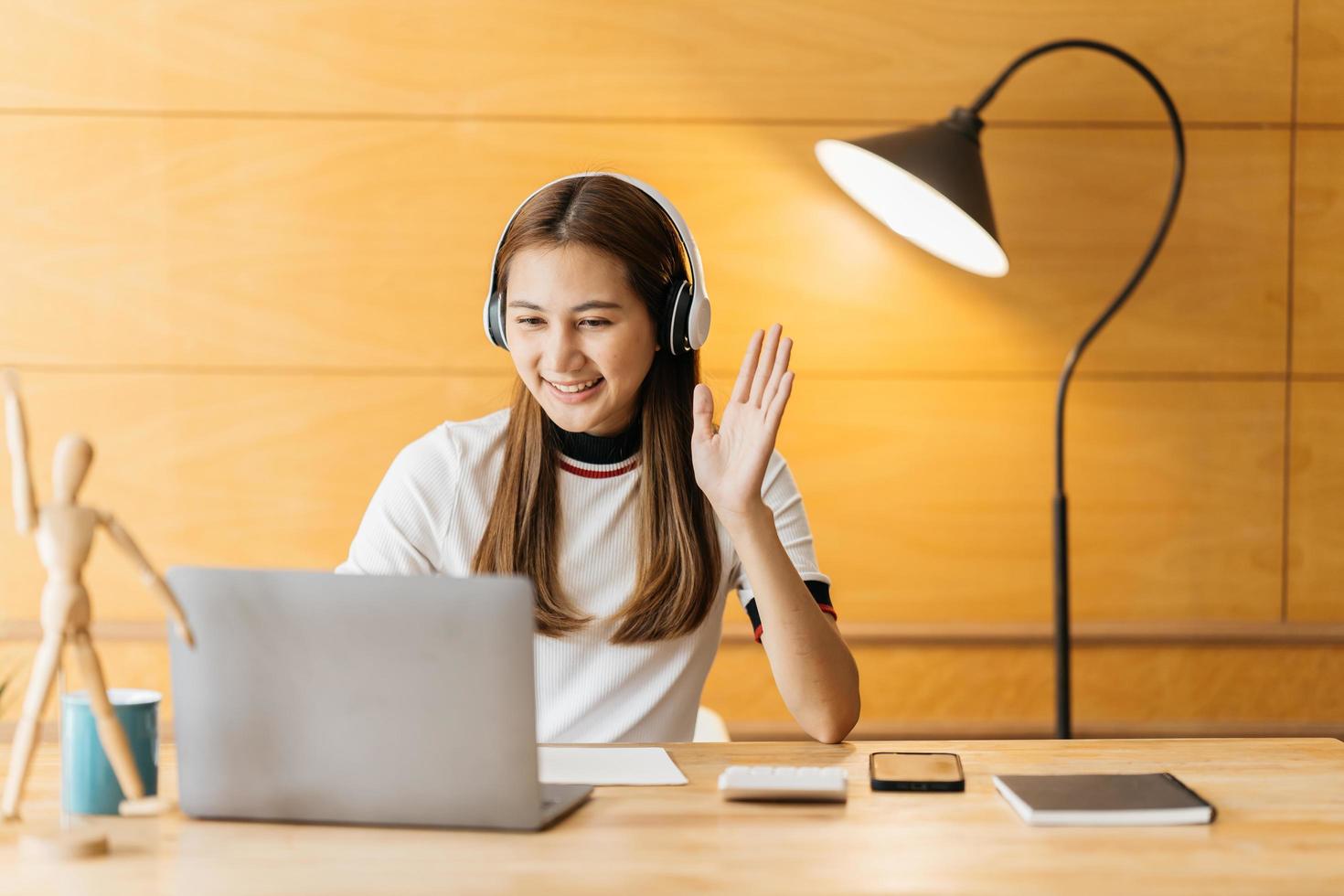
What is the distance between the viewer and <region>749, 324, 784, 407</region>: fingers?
1428mm

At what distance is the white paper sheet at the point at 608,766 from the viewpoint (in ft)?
3.97

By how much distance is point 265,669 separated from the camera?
3.41 feet

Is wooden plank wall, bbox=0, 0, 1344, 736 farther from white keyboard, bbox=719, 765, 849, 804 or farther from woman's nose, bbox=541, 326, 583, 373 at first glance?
white keyboard, bbox=719, 765, 849, 804

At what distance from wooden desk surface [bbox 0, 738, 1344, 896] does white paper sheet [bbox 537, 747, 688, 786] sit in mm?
29

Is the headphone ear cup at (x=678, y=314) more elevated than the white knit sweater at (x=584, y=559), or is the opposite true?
the headphone ear cup at (x=678, y=314)

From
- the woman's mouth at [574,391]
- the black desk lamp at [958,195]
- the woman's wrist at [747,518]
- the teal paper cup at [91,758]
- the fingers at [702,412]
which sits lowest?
the teal paper cup at [91,758]

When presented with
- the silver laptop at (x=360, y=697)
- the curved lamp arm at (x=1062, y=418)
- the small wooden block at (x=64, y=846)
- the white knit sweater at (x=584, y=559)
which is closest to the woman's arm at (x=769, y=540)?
the white knit sweater at (x=584, y=559)

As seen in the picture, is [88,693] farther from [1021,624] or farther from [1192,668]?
[1192,668]

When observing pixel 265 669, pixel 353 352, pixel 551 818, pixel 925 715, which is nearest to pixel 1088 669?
pixel 925 715

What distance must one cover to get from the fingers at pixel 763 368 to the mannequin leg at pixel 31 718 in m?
0.76

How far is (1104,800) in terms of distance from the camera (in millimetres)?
1117

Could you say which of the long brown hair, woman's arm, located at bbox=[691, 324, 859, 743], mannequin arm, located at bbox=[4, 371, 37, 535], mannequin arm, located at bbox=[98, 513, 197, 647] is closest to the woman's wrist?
woman's arm, located at bbox=[691, 324, 859, 743]

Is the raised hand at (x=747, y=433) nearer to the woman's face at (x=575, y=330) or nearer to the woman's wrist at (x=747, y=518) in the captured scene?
the woman's wrist at (x=747, y=518)

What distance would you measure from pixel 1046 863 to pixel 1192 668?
5.74ft
